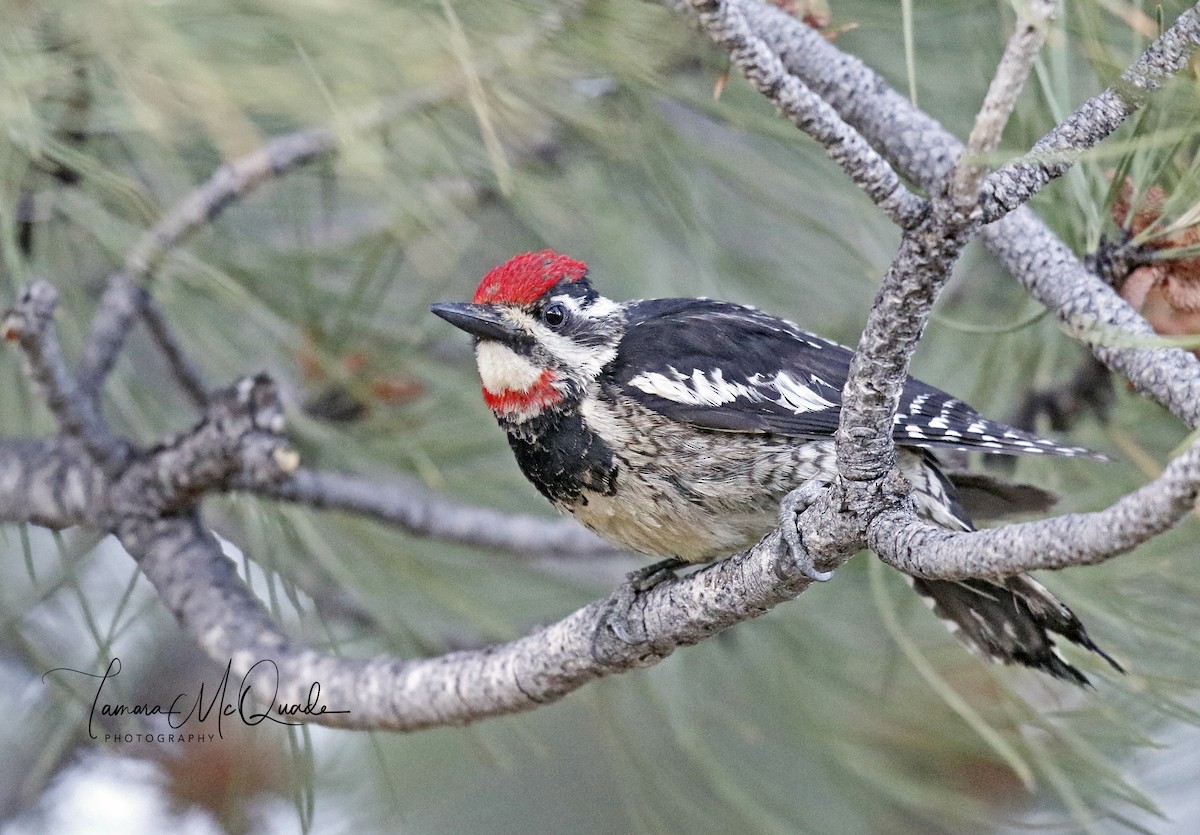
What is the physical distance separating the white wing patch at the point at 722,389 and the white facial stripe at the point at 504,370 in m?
0.18

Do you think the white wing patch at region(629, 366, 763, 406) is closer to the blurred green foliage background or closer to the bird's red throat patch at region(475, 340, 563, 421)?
the bird's red throat patch at region(475, 340, 563, 421)

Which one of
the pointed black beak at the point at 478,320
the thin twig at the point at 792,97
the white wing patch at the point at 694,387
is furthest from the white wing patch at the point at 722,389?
the thin twig at the point at 792,97

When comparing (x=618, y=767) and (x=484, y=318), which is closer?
(x=484, y=318)

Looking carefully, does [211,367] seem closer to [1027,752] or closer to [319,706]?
[319,706]

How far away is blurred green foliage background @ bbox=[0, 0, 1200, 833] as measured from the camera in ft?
6.45

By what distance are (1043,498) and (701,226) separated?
80 centimetres

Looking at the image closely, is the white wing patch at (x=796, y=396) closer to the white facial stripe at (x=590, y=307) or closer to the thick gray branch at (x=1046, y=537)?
the white facial stripe at (x=590, y=307)

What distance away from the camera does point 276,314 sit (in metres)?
2.39

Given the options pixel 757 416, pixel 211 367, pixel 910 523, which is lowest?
pixel 211 367

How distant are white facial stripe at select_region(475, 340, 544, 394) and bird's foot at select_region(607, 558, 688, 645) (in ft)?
1.26

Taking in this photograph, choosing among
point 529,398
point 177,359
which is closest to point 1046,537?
point 529,398

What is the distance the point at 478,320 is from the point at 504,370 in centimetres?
10

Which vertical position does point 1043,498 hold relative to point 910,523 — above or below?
below

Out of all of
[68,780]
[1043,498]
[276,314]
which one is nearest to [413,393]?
[276,314]
